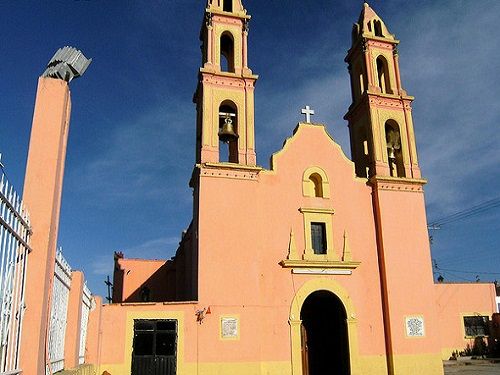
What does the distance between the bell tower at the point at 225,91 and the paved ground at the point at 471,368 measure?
11.4 meters

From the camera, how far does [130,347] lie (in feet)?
48.4

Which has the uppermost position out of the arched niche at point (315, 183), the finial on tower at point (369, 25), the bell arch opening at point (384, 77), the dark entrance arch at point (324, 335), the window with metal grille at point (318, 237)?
the finial on tower at point (369, 25)

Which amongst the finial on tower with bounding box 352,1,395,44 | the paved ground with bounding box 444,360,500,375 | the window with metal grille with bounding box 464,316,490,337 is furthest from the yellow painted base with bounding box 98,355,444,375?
the finial on tower with bounding box 352,1,395,44

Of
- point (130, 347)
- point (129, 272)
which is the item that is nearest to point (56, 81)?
point (130, 347)

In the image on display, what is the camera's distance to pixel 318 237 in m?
17.9

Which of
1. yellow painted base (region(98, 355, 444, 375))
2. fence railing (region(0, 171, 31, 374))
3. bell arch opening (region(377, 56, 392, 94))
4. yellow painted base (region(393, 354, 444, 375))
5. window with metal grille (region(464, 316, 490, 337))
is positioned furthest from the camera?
window with metal grille (region(464, 316, 490, 337))

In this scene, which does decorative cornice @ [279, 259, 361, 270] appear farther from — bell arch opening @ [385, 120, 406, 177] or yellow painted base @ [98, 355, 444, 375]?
bell arch opening @ [385, 120, 406, 177]

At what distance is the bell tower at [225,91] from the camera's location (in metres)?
17.7

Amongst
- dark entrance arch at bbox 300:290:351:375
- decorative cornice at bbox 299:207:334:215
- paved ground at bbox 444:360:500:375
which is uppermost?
decorative cornice at bbox 299:207:334:215

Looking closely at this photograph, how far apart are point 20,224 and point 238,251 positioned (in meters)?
11.0

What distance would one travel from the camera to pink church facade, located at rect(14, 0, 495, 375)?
1516 cm

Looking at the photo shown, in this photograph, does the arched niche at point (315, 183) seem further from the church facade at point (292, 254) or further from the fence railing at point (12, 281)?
the fence railing at point (12, 281)

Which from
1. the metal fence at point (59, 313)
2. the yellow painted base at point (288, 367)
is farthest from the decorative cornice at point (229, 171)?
the metal fence at point (59, 313)

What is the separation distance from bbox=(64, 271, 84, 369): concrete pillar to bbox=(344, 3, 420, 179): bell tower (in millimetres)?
12319
